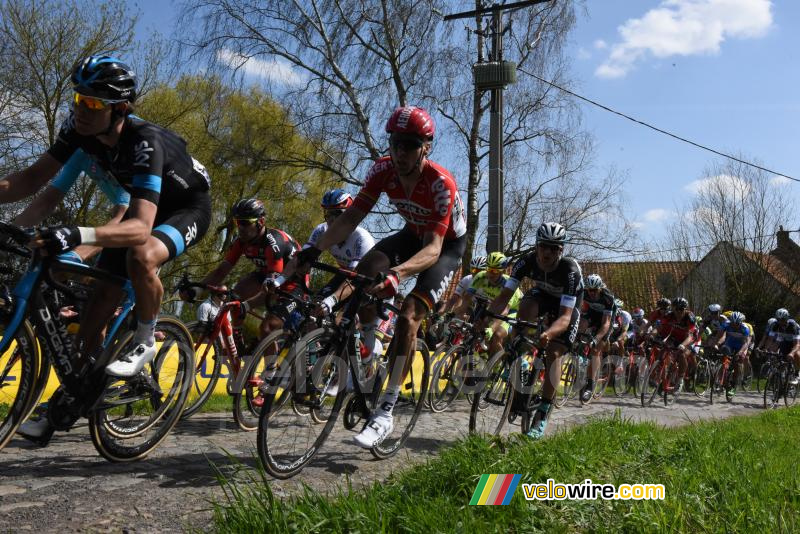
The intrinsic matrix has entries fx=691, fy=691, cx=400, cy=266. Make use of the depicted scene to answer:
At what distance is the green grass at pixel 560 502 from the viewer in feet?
9.93

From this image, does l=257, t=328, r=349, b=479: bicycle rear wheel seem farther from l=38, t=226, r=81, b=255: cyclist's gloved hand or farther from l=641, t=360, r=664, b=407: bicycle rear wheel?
l=641, t=360, r=664, b=407: bicycle rear wheel

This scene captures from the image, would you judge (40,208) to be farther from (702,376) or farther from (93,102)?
(702,376)

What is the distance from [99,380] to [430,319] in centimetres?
651

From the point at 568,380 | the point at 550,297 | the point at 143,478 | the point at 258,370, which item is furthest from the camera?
the point at 568,380

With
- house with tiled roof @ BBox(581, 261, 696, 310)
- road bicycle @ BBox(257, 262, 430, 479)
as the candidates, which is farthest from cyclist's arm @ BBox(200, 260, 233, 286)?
house with tiled roof @ BBox(581, 261, 696, 310)

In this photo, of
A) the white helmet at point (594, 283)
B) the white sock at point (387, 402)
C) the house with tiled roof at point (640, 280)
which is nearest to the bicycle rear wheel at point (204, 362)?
the white sock at point (387, 402)

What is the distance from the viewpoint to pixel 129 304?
4.18 meters

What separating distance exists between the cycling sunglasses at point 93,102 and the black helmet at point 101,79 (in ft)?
0.05

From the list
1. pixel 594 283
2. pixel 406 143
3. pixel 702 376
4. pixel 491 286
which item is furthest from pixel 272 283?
pixel 702 376

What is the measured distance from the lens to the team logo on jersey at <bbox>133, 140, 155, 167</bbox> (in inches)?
152

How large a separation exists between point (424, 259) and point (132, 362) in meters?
1.95

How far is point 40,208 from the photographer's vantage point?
436cm

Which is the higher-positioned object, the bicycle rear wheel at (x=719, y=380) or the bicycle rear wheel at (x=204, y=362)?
the bicycle rear wheel at (x=204, y=362)

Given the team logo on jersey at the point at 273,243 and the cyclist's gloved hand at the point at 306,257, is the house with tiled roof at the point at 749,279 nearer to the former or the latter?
the team logo on jersey at the point at 273,243
